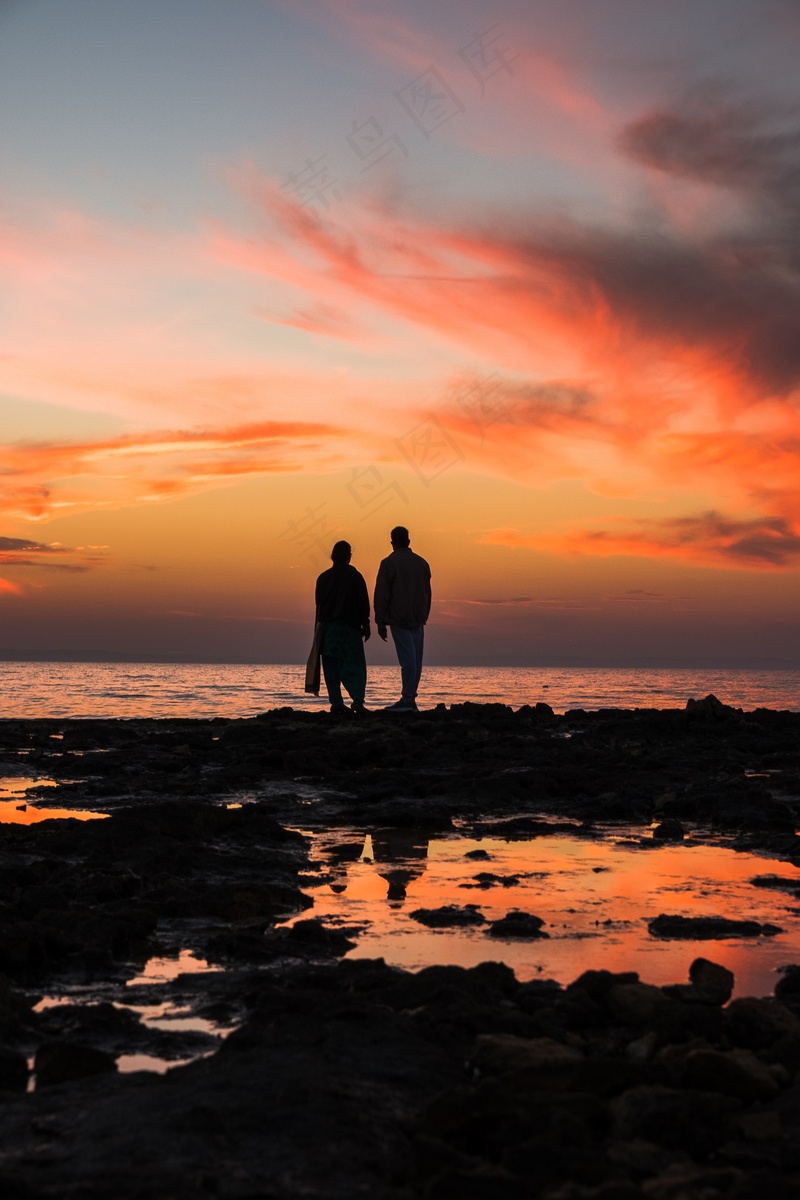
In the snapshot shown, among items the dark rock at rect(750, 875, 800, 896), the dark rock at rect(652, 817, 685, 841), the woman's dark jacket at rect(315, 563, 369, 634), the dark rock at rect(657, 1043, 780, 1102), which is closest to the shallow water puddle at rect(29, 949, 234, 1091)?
the dark rock at rect(657, 1043, 780, 1102)

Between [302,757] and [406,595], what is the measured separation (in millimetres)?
4786

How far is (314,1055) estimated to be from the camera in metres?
3.49

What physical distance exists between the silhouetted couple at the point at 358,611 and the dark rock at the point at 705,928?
37.0ft

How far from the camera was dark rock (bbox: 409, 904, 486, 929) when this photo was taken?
5543 mm

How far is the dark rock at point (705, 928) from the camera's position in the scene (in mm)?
5352

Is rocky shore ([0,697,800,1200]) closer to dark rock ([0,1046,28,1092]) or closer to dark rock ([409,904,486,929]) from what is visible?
dark rock ([0,1046,28,1092])

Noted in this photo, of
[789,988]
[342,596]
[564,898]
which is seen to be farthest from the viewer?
[342,596]

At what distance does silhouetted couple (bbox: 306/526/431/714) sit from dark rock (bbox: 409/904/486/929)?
430 inches

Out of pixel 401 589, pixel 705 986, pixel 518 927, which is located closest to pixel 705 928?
pixel 518 927

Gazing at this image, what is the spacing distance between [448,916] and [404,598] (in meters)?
11.3

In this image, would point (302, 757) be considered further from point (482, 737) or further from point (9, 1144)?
point (9, 1144)

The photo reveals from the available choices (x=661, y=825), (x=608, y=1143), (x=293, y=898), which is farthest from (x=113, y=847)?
(x=608, y=1143)

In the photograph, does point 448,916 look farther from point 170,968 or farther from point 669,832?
point 669,832

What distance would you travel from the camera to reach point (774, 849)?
7.87 m
